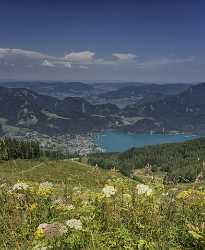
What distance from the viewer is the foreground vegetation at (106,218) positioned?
6621 millimetres

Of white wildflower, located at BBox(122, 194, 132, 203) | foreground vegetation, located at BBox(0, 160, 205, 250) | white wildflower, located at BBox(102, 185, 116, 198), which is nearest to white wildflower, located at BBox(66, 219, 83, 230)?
foreground vegetation, located at BBox(0, 160, 205, 250)

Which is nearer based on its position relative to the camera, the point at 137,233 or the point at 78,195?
the point at 137,233

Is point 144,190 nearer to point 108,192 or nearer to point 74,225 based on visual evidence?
point 108,192

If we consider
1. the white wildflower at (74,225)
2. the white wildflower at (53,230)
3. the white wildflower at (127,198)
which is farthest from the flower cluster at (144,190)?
the white wildflower at (53,230)

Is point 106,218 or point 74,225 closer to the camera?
point 74,225

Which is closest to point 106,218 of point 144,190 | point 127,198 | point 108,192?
point 108,192

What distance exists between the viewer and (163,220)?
24.5 ft

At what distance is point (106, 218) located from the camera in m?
7.70

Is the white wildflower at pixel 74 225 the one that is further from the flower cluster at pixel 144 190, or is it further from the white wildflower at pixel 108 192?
the flower cluster at pixel 144 190

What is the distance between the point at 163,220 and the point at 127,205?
727 mm

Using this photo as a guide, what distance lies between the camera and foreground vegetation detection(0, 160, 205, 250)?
261 inches

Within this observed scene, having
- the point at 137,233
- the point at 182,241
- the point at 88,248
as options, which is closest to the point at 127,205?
the point at 137,233

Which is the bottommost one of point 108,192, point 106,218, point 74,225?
point 106,218

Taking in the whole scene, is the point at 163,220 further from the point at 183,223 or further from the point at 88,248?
the point at 88,248
